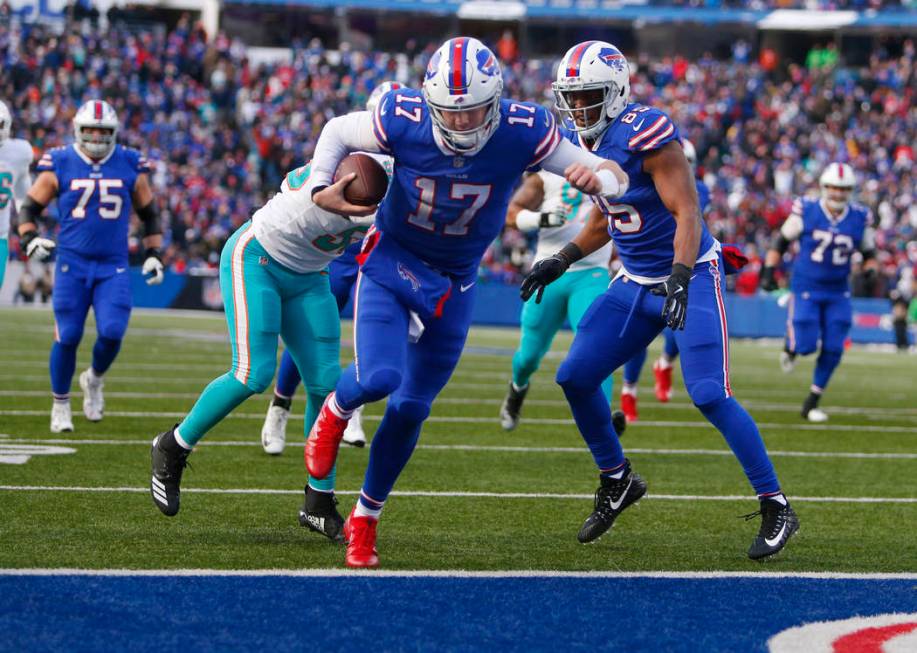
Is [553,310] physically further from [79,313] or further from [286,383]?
[79,313]

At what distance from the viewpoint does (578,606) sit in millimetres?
4051

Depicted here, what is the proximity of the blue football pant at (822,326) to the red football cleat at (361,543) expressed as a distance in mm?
6778

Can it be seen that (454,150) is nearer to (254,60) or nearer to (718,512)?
(718,512)

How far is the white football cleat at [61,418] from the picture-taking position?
812 cm

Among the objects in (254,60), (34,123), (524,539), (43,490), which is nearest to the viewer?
(524,539)

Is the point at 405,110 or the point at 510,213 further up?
the point at 405,110

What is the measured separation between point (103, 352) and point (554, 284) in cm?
271

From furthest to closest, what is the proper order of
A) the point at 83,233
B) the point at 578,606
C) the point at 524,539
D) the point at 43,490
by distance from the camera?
the point at 83,233 → the point at 43,490 → the point at 524,539 → the point at 578,606

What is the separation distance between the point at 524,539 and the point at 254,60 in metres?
33.3

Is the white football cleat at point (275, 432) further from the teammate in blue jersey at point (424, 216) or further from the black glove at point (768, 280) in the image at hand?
the black glove at point (768, 280)

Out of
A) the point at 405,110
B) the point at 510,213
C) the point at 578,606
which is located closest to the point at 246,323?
the point at 405,110

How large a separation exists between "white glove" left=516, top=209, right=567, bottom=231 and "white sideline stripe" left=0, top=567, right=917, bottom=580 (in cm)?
362

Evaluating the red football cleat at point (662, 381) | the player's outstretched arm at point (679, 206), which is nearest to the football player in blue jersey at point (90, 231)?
the player's outstretched arm at point (679, 206)

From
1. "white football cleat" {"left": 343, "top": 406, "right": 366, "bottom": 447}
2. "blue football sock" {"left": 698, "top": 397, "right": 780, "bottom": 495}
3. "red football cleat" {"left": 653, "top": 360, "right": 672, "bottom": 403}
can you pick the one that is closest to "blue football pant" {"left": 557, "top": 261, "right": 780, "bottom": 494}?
"blue football sock" {"left": 698, "top": 397, "right": 780, "bottom": 495}
